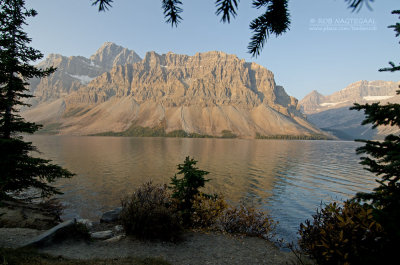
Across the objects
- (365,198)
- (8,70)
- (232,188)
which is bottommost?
(232,188)

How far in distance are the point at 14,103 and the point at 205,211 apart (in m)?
14.6

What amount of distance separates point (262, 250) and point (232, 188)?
75.1 ft

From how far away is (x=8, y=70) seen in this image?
13266 millimetres

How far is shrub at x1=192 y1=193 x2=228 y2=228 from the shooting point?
44.1ft

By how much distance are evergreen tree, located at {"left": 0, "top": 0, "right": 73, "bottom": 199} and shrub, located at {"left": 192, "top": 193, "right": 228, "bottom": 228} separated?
990cm

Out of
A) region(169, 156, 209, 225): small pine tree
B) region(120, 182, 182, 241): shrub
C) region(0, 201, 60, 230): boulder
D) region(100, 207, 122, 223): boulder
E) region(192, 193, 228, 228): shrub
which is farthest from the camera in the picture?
region(100, 207, 122, 223): boulder

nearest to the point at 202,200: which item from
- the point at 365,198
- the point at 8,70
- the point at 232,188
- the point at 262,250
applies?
the point at 262,250

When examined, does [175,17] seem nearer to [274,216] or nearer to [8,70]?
[8,70]

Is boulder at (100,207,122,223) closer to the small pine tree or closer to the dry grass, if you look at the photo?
the small pine tree

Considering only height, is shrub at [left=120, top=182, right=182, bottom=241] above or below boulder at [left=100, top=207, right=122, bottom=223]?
above

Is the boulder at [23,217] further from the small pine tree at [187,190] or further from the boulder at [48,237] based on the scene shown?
the small pine tree at [187,190]

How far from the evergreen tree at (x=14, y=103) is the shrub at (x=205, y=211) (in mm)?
9898

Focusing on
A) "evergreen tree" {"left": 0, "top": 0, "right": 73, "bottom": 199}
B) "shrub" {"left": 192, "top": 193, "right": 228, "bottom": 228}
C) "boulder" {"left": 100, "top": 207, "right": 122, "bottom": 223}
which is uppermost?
"evergreen tree" {"left": 0, "top": 0, "right": 73, "bottom": 199}

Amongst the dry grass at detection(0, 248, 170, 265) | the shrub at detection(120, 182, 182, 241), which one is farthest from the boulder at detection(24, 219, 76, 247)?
the shrub at detection(120, 182, 182, 241)
